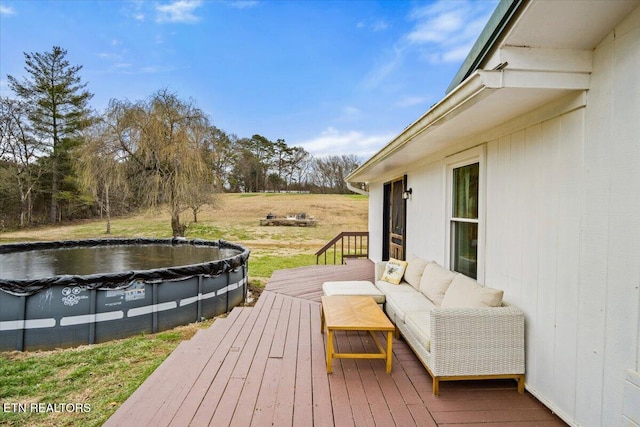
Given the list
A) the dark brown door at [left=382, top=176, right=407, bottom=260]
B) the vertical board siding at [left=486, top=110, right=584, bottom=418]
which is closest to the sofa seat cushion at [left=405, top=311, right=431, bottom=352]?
the vertical board siding at [left=486, top=110, right=584, bottom=418]

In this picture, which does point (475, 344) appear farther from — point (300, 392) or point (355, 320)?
point (300, 392)

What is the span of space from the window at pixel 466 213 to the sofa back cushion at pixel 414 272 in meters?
0.35

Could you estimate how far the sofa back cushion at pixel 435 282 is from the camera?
3262 mm

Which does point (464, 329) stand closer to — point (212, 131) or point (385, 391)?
point (385, 391)

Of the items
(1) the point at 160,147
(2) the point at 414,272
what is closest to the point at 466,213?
(2) the point at 414,272

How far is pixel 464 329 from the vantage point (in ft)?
7.60

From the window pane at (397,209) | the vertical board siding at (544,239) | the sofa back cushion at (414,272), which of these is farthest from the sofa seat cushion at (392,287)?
the window pane at (397,209)

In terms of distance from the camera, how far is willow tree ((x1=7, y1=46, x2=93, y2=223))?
2069 cm

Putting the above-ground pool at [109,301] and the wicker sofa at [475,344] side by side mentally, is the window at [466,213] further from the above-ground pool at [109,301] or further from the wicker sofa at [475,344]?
the above-ground pool at [109,301]

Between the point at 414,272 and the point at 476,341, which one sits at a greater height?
the point at 414,272

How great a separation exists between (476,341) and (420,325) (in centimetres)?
48

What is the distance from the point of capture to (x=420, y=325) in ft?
8.89

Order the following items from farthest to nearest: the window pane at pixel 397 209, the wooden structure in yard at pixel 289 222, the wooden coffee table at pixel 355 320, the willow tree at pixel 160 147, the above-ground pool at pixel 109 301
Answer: the wooden structure in yard at pixel 289 222 → the willow tree at pixel 160 147 → the window pane at pixel 397 209 → the above-ground pool at pixel 109 301 → the wooden coffee table at pixel 355 320

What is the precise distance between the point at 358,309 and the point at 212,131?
10711mm
